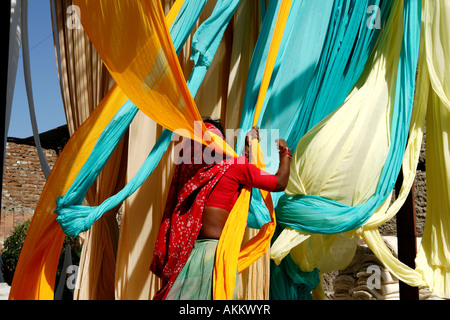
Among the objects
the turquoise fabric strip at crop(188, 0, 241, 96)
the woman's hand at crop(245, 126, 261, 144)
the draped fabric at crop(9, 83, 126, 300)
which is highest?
the turquoise fabric strip at crop(188, 0, 241, 96)

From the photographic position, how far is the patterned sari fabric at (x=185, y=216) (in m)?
2.13

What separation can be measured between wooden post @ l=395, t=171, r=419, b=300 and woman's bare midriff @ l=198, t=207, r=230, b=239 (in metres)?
1.66

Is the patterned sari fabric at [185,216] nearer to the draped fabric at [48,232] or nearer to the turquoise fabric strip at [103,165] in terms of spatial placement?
the turquoise fabric strip at [103,165]

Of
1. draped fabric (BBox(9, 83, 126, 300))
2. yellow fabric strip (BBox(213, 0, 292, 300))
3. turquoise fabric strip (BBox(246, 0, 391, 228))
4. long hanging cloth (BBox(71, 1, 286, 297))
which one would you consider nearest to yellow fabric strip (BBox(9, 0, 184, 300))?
draped fabric (BBox(9, 83, 126, 300))

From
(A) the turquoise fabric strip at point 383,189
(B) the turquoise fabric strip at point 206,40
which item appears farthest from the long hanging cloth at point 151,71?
(A) the turquoise fabric strip at point 383,189

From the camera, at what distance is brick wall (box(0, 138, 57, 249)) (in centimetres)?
557

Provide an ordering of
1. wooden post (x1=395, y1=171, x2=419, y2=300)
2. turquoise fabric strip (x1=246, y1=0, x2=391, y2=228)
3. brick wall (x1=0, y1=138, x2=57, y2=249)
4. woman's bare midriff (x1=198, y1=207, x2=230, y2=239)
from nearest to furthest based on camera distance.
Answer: woman's bare midriff (x1=198, y1=207, x2=230, y2=239), turquoise fabric strip (x1=246, y1=0, x2=391, y2=228), wooden post (x1=395, y1=171, x2=419, y2=300), brick wall (x1=0, y1=138, x2=57, y2=249)

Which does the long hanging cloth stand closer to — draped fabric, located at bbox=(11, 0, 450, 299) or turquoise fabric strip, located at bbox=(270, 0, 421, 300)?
draped fabric, located at bbox=(11, 0, 450, 299)

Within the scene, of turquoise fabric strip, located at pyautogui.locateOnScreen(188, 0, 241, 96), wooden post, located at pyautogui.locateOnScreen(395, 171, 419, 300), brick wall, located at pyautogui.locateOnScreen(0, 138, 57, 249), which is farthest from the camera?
brick wall, located at pyautogui.locateOnScreen(0, 138, 57, 249)

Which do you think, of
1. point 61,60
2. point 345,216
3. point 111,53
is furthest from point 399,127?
point 61,60

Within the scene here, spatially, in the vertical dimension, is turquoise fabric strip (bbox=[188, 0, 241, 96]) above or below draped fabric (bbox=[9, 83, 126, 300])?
above
